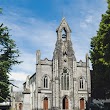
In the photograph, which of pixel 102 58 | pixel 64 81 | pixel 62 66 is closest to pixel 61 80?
pixel 64 81

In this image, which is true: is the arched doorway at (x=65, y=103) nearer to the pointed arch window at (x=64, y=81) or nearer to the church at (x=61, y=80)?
the church at (x=61, y=80)

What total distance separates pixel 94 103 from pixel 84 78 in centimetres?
566

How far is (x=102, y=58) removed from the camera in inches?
1148

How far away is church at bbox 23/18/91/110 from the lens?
166ft

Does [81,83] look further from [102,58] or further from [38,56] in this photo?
[102,58]

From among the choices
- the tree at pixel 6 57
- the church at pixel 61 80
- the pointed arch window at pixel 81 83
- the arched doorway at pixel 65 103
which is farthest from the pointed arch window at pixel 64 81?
the tree at pixel 6 57

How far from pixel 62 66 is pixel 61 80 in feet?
9.36

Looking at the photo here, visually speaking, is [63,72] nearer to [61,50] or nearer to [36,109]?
[61,50]

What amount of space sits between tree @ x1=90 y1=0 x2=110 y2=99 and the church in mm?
9059

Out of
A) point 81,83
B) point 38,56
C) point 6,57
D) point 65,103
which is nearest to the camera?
point 6,57

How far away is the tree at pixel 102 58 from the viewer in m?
27.2

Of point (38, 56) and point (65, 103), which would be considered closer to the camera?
point (38, 56)

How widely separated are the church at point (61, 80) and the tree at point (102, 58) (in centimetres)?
906

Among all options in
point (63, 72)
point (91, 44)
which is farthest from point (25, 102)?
point (63, 72)
